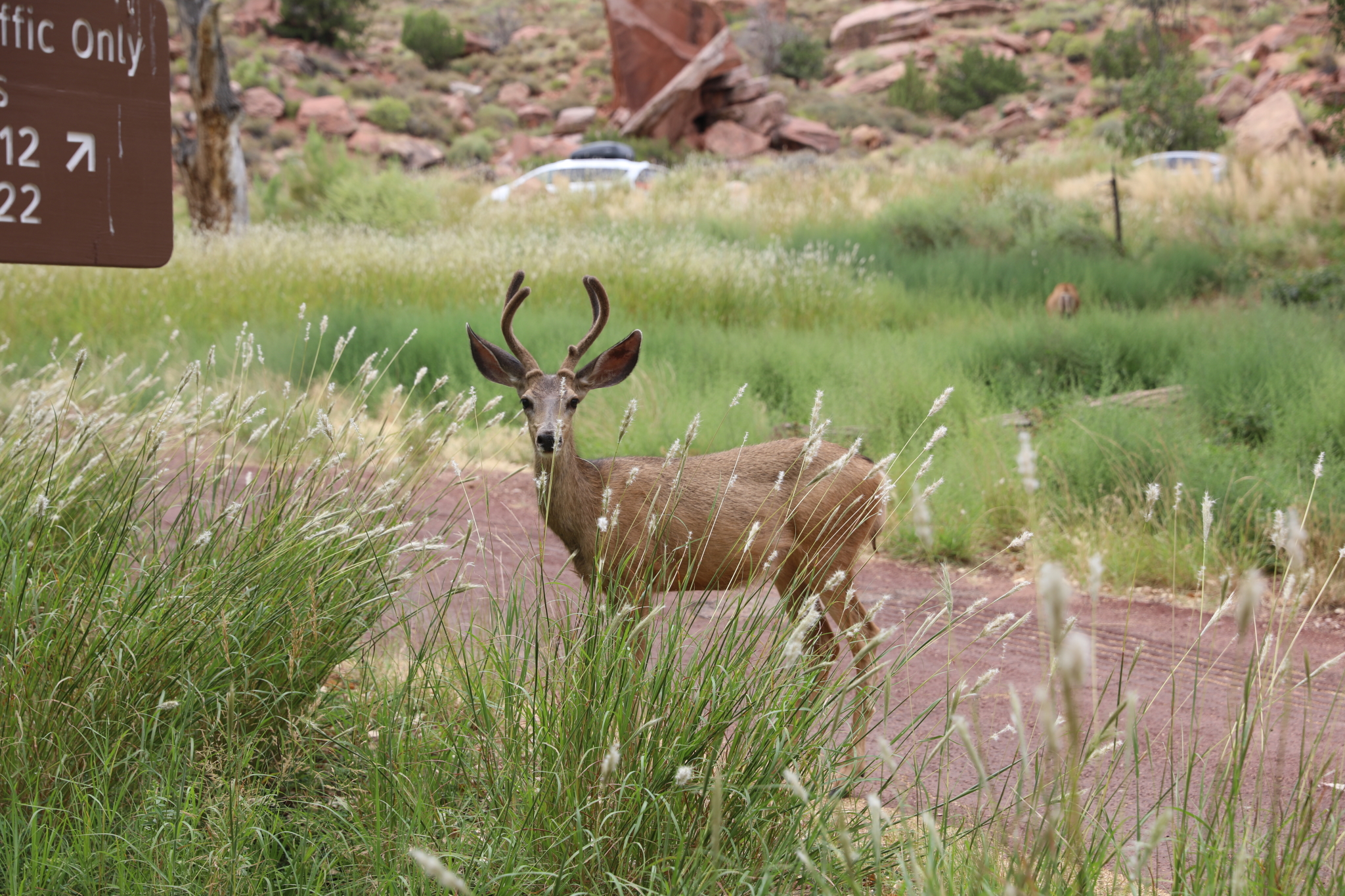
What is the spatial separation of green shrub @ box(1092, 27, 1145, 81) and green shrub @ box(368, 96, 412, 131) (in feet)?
85.0

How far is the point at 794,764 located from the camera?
8.79 ft

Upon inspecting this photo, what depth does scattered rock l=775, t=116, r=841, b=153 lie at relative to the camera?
4062 cm

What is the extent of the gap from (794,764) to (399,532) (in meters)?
1.93

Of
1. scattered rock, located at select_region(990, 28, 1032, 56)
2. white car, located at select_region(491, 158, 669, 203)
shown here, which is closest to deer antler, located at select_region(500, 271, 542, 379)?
white car, located at select_region(491, 158, 669, 203)

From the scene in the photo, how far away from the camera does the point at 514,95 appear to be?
51.8 m

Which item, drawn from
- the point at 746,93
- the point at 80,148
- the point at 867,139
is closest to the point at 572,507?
the point at 80,148

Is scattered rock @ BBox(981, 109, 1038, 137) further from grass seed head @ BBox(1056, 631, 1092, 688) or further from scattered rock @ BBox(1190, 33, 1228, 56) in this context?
grass seed head @ BBox(1056, 631, 1092, 688)

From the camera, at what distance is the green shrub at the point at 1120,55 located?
116ft

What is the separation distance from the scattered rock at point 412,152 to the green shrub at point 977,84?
865 inches

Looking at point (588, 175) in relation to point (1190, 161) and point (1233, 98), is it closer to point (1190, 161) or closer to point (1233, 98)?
point (1190, 161)

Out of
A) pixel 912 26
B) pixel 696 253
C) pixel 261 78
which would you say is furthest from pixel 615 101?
pixel 696 253

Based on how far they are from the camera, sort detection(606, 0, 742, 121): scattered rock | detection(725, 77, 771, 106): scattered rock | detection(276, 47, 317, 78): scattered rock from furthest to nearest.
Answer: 1. detection(276, 47, 317, 78): scattered rock
2. detection(606, 0, 742, 121): scattered rock
3. detection(725, 77, 771, 106): scattered rock

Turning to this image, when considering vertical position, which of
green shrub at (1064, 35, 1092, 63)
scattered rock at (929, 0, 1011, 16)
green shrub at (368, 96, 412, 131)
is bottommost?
green shrub at (368, 96, 412, 131)

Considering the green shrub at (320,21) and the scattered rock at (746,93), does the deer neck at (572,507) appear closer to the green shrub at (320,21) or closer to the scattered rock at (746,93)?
the scattered rock at (746,93)
